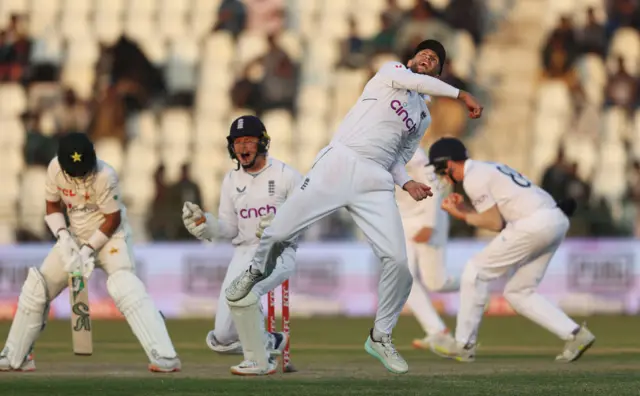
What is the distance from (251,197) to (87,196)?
1.24m

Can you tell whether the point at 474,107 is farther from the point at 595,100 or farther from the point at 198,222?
the point at 595,100

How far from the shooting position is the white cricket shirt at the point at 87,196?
10.2 metres

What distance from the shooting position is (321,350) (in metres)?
12.8

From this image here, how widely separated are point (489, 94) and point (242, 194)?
10713mm

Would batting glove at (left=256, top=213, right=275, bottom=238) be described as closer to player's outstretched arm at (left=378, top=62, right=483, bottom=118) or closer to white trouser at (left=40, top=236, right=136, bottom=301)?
white trouser at (left=40, top=236, right=136, bottom=301)

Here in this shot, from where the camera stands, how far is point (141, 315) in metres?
10.3

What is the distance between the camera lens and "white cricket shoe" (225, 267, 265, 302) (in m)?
9.39

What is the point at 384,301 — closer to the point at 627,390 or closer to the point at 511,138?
the point at 627,390

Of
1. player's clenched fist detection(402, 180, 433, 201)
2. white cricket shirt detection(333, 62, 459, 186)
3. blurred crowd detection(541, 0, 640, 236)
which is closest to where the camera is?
player's clenched fist detection(402, 180, 433, 201)

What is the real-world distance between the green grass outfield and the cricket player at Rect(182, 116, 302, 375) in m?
0.34

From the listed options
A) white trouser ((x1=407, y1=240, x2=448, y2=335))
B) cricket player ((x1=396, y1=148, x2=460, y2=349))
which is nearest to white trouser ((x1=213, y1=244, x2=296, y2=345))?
cricket player ((x1=396, y1=148, x2=460, y2=349))

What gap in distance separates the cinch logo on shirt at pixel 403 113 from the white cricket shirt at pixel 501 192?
93.8 inches

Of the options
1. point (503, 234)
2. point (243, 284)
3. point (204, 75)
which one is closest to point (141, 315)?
point (243, 284)

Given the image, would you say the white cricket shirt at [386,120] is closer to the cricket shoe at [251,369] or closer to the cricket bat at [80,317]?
the cricket shoe at [251,369]
